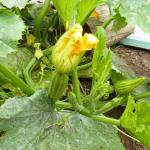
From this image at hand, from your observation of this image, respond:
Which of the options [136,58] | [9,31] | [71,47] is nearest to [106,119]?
[71,47]

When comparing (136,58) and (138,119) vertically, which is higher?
(138,119)

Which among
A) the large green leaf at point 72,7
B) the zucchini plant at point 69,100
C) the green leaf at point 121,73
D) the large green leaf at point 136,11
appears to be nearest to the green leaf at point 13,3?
the zucchini plant at point 69,100

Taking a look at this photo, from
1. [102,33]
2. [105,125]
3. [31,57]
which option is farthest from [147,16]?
[31,57]

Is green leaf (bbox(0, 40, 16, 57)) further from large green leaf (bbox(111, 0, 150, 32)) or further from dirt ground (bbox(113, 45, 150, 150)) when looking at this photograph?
dirt ground (bbox(113, 45, 150, 150))

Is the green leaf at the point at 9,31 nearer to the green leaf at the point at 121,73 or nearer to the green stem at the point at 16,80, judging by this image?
the green stem at the point at 16,80

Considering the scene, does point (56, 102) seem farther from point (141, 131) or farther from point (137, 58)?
point (137, 58)

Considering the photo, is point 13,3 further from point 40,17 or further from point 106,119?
point 106,119

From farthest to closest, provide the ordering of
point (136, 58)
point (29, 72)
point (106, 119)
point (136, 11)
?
point (136, 58) < point (29, 72) < point (136, 11) < point (106, 119)
